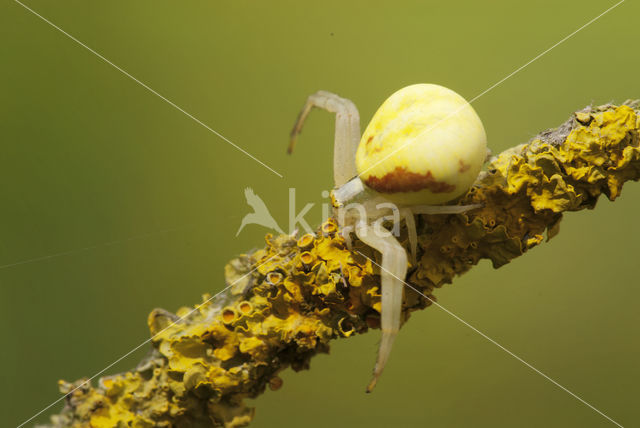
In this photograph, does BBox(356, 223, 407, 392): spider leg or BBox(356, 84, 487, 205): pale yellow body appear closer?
BBox(356, 84, 487, 205): pale yellow body

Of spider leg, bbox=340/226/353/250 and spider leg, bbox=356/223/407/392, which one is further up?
spider leg, bbox=340/226/353/250

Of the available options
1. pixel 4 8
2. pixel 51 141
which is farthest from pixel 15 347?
pixel 4 8

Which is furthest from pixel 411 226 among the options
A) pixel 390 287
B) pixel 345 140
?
pixel 345 140

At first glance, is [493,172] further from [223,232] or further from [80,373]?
[80,373]

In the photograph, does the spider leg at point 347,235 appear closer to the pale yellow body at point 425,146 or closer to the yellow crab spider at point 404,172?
the yellow crab spider at point 404,172

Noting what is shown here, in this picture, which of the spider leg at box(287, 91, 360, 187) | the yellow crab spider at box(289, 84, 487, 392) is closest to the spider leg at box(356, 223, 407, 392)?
the yellow crab spider at box(289, 84, 487, 392)

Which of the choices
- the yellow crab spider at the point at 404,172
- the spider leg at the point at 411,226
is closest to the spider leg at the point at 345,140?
the yellow crab spider at the point at 404,172

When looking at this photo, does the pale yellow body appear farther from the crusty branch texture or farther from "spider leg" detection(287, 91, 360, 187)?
"spider leg" detection(287, 91, 360, 187)

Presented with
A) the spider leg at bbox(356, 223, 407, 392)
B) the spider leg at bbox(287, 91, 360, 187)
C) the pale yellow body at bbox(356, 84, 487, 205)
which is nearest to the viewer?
the pale yellow body at bbox(356, 84, 487, 205)
